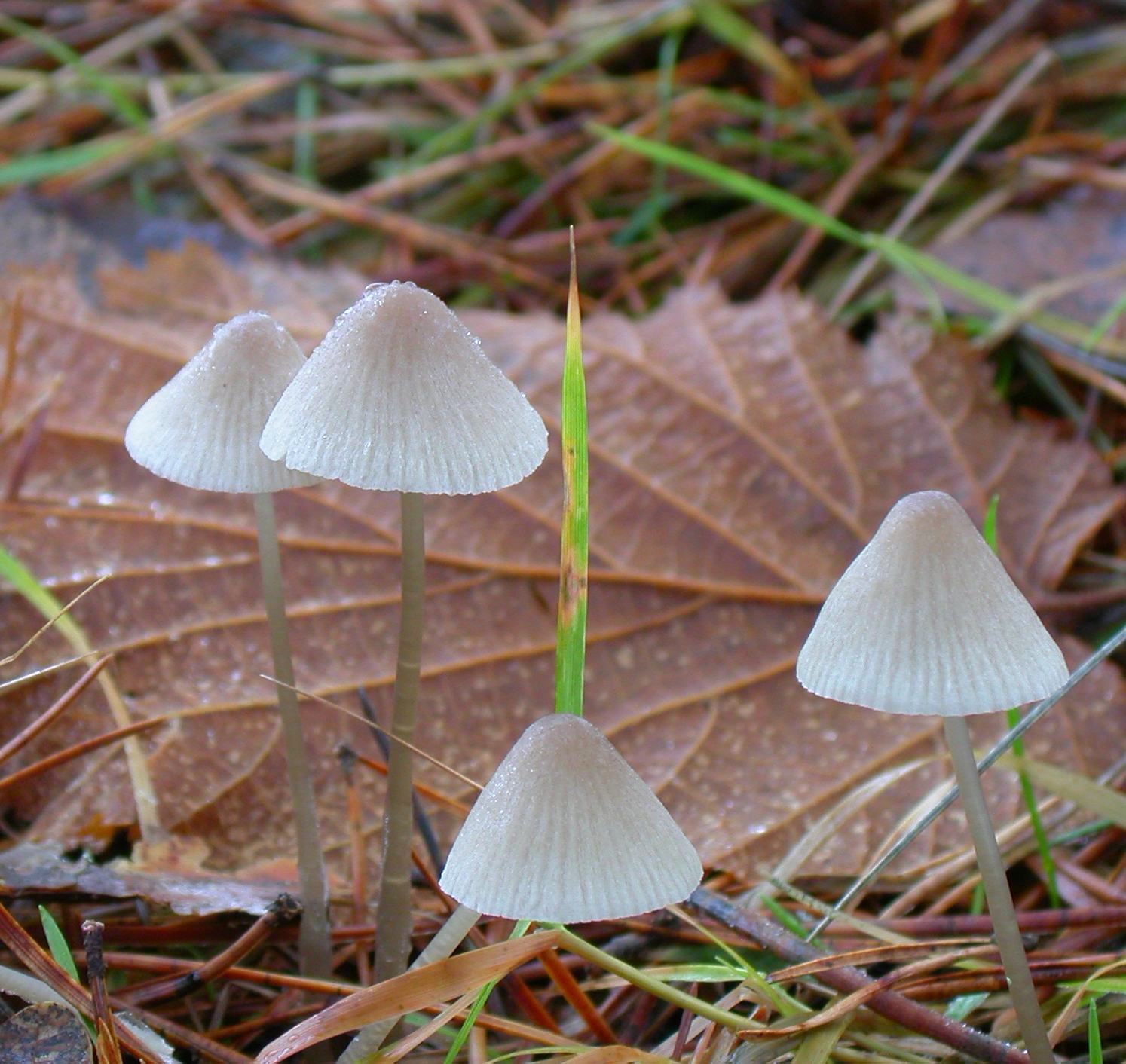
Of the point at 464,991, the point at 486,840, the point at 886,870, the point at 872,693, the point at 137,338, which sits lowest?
the point at 886,870

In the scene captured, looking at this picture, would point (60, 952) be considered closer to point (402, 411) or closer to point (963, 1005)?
point (402, 411)

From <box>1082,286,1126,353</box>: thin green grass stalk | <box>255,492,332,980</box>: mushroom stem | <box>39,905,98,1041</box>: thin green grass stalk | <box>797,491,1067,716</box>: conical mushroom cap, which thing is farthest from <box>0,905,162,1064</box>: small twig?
<box>1082,286,1126,353</box>: thin green grass stalk

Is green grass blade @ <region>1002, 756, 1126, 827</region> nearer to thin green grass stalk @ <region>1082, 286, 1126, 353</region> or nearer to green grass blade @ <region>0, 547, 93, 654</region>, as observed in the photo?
thin green grass stalk @ <region>1082, 286, 1126, 353</region>

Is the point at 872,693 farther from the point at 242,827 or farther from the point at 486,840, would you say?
the point at 242,827

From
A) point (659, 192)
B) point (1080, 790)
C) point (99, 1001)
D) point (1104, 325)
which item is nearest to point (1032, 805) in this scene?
point (1080, 790)

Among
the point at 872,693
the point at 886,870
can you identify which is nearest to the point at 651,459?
the point at 886,870

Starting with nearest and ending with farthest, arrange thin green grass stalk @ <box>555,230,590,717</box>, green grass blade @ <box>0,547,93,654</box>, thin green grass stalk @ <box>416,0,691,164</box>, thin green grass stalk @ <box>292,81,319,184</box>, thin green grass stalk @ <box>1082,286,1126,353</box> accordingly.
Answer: thin green grass stalk @ <box>555,230,590,717</box>, green grass blade @ <box>0,547,93,654</box>, thin green grass stalk @ <box>1082,286,1126,353</box>, thin green grass stalk @ <box>416,0,691,164</box>, thin green grass stalk @ <box>292,81,319,184</box>

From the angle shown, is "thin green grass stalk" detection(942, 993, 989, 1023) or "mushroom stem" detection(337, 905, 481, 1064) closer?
"mushroom stem" detection(337, 905, 481, 1064)
